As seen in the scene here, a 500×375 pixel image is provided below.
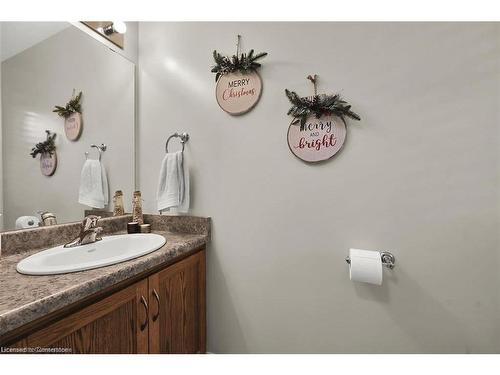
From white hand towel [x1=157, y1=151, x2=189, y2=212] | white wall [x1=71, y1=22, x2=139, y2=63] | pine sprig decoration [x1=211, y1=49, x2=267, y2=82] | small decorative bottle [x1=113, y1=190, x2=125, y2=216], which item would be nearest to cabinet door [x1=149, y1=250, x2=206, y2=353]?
white hand towel [x1=157, y1=151, x2=189, y2=212]

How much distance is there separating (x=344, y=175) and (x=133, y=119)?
1330 millimetres

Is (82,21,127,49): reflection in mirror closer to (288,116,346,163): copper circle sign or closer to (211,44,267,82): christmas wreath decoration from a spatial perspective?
(211,44,267,82): christmas wreath decoration

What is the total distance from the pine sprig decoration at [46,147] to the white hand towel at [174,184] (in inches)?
19.4

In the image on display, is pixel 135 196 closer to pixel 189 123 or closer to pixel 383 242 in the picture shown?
pixel 189 123

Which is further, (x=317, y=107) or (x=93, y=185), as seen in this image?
(x=93, y=185)

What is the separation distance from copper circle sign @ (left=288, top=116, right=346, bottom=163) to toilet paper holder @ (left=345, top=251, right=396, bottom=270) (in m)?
0.49

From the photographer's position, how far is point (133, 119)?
1.40 metres

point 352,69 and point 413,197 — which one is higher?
point 352,69

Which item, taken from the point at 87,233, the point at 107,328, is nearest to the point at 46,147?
the point at 87,233

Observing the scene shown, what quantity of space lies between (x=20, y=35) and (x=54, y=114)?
33cm

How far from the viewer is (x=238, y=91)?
1.16m

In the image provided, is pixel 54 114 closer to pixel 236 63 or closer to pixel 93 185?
pixel 93 185

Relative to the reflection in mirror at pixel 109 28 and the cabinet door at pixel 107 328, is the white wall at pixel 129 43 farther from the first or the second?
the cabinet door at pixel 107 328
